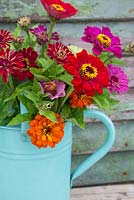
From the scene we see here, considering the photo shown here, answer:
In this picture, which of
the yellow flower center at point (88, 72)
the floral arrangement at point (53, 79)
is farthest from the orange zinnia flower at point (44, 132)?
the yellow flower center at point (88, 72)

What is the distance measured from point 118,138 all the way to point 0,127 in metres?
0.45

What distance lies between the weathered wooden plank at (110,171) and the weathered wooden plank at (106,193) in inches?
1.7

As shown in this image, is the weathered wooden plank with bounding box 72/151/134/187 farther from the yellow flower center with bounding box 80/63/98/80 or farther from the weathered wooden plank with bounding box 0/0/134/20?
the yellow flower center with bounding box 80/63/98/80

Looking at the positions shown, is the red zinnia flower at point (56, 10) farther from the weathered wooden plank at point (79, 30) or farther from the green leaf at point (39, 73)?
the weathered wooden plank at point (79, 30)

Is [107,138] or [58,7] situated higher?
[58,7]

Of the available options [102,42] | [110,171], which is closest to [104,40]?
[102,42]

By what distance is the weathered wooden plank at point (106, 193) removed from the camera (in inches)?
49.0

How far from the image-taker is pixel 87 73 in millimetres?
828

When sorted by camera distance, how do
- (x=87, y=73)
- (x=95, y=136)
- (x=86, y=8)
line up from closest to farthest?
(x=87, y=73) → (x=86, y=8) → (x=95, y=136)

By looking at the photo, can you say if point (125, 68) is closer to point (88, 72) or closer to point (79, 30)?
point (79, 30)

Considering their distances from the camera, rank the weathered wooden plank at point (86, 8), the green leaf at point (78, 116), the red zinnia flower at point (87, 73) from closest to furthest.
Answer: the red zinnia flower at point (87, 73) < the green leaf at point (78, 116) < the weathered wooden plank at point (86, 8)

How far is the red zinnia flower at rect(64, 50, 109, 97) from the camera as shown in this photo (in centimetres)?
82

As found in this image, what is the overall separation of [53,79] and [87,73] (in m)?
0.08

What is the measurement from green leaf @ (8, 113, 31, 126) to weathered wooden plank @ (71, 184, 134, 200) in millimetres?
417
